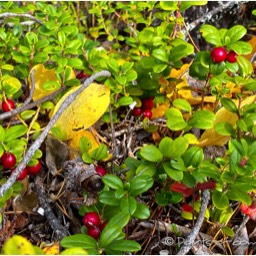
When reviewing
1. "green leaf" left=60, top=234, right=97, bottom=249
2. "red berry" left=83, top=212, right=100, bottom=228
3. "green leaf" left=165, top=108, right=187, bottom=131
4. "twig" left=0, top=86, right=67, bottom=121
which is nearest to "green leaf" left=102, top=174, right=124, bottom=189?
"red berry" left=83, top=212, right=100, bottom=228

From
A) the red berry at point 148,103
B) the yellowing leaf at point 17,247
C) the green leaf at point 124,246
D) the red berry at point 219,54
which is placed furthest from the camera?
the red berry at point 148,103

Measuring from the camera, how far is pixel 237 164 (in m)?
1.47

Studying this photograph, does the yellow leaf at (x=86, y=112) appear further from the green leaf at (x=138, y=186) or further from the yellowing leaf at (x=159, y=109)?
the green leaf at (x=138, y=186)

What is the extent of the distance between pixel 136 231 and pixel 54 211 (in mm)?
330

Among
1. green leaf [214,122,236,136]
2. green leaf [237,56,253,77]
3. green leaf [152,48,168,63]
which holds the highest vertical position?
green leaf [152,48,168,63]

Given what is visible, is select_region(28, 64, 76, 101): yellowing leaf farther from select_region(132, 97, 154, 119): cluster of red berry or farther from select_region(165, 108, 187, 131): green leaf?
select_region(165, 108, 187, 131): green leaf

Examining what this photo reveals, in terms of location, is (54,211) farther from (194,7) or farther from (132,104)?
(194,7)

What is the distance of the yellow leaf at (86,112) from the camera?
1949mm

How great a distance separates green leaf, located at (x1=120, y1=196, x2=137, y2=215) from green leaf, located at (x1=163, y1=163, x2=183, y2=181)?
0.47 feet

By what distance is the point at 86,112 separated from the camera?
6.42 feet

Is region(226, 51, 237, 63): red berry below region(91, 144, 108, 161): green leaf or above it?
above

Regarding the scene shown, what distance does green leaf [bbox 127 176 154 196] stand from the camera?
1.47 m

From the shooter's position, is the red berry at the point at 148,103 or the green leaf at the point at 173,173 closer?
the green leaf at the point at 173,173

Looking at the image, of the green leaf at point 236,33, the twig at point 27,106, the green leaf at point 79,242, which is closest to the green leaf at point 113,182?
the green leaf at point 79,242
